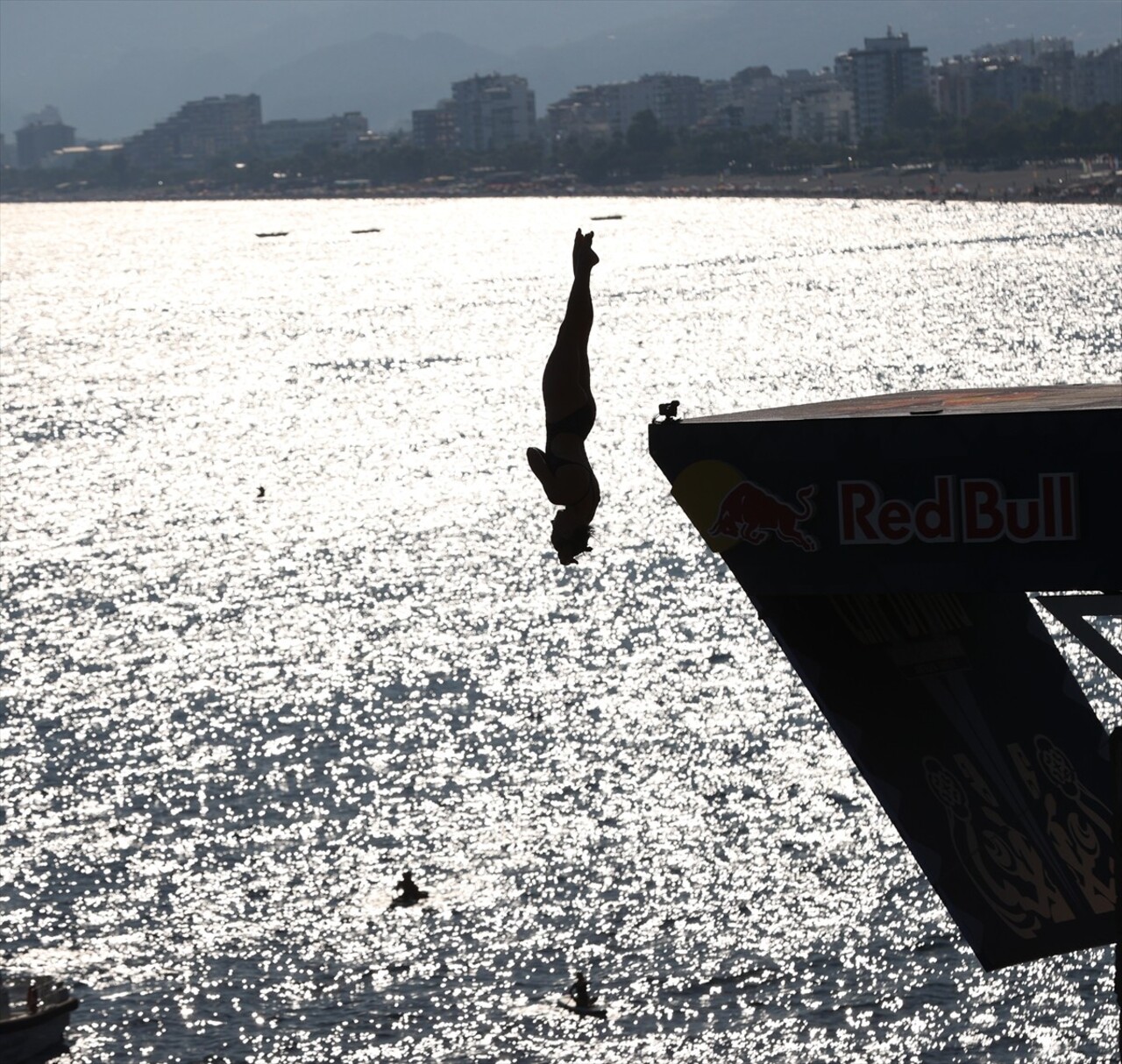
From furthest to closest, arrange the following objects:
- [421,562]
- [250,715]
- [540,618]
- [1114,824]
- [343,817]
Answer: [421,562], [540,618], [250,715], [343,817], [1114,824]

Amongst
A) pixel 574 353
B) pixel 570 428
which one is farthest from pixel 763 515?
pixel 574 353

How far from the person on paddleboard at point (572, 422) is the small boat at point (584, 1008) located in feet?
103

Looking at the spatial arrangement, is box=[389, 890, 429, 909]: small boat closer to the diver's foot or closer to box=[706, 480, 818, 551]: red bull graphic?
→ box=[706, 480, 818, 551]: red bull graphic

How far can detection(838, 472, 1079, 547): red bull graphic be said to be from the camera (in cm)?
1622

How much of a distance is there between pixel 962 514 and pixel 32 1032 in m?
34.2

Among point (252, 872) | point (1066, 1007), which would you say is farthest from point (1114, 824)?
point (252, 872)

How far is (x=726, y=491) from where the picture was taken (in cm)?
1698

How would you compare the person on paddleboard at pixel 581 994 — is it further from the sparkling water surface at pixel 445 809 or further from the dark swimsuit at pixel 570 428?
the dark swimsuit at pixel 570 428

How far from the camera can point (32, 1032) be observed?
145ft

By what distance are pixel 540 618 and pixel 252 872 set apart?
1262 inches

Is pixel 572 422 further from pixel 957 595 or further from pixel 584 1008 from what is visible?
pixel 584 1008

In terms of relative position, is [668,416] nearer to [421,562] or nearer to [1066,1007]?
[1066,1007]

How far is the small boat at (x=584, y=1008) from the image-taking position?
4606 centimetres

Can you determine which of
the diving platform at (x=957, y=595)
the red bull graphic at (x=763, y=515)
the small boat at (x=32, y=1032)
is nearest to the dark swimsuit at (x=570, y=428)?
the diving platform at (x=957, y=595)
